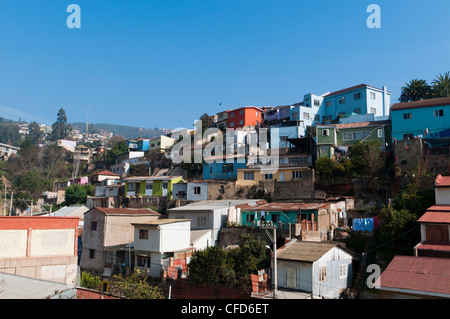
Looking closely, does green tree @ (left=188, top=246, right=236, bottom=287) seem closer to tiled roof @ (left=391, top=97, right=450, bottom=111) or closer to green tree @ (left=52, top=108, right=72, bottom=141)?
tiled roof @ (left=391, top=97, right=450, bottom=111)

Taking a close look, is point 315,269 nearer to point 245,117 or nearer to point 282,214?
point 282,214

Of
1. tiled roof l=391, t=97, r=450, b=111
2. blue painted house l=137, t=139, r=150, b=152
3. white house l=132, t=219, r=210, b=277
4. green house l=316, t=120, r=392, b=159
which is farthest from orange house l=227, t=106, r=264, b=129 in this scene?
white house l=132, t=219, r=210, b=277

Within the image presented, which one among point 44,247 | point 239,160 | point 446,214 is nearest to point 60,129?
point 239,160

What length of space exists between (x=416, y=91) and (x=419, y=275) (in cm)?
3750

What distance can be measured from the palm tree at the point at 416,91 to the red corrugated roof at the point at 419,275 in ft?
117

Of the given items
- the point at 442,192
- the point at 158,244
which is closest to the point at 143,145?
the point at 158,244

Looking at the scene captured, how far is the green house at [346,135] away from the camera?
129 feet

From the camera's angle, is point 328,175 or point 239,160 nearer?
point 328,175

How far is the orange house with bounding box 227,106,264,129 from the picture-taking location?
6134 centimetres

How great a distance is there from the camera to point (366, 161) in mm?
32656

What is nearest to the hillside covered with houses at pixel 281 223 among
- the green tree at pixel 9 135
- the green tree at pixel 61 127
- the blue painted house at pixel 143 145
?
the blue painted house at pixel 143 145

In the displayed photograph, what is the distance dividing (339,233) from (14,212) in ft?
173

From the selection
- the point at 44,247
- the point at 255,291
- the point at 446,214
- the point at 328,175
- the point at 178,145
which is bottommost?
the point at 255,291
